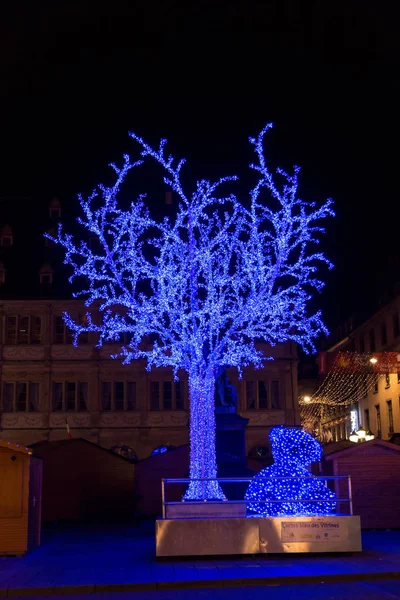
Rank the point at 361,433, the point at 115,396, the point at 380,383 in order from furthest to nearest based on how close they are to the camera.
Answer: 1. the point at 380,383
2. the point at 115,396
3. the point at 361,433

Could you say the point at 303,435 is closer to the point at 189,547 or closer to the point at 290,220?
the point at 189,547

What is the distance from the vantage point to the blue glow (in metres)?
15.5

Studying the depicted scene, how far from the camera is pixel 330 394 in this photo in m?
53.1

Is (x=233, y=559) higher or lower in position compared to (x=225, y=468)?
lower

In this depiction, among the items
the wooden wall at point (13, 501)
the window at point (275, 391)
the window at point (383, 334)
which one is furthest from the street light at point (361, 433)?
the window at point (383, 334)

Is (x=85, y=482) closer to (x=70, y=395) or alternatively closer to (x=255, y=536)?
(x=70, y=395)

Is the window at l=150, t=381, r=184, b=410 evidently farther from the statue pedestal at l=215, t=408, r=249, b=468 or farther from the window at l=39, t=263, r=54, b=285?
the statue pedestal at l=215, t=408, r=249, b=468

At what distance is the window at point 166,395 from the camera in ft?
A: 131

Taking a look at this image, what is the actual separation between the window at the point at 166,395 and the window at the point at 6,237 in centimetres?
1254

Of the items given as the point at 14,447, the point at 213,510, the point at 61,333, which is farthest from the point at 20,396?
the point at 213,510

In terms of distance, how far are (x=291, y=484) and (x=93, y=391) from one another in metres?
25.2

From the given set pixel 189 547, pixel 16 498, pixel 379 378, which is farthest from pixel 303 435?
pixel 379 378

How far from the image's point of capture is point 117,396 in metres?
40.1

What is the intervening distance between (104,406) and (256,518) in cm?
2581
